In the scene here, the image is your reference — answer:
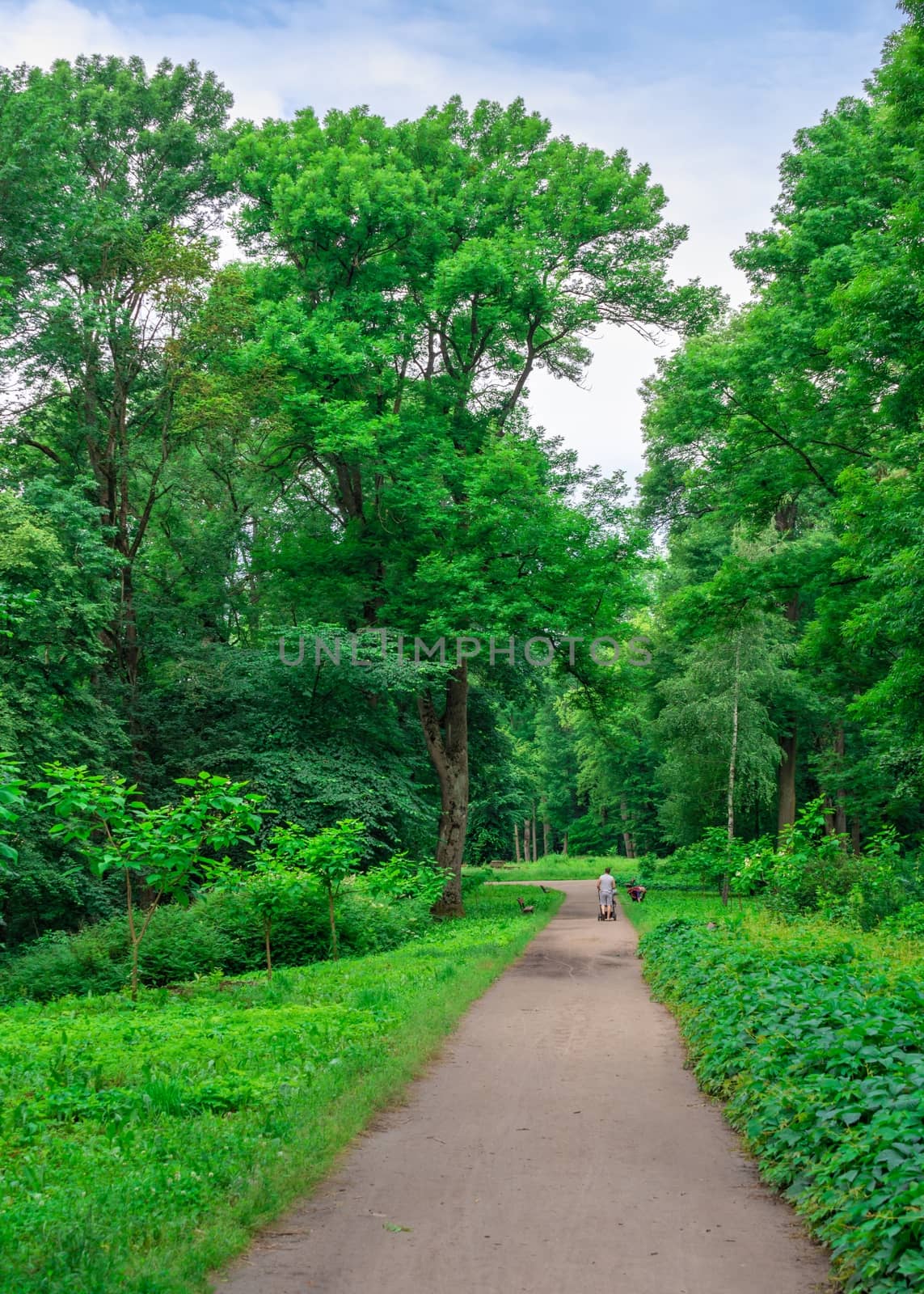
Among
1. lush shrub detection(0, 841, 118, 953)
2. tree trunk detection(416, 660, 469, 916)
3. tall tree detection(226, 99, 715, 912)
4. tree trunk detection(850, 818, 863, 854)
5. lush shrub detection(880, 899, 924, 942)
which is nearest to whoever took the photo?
lush shrub detection(880, 899, 924, 942)

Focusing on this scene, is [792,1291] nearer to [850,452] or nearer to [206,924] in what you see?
[206,924]

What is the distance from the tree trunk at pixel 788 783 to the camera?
35.0 metres

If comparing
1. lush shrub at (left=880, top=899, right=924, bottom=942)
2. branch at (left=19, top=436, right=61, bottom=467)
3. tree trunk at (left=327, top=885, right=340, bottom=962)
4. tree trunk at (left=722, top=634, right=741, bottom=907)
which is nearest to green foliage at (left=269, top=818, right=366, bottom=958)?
tree trunk at (left=327, top=885, right=340, bottom=962)

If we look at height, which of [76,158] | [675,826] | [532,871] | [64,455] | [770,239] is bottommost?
[532,871]

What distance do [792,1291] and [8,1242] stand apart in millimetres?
3427

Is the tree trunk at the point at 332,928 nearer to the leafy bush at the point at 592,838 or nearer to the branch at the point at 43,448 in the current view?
the branch at the point at 43,448

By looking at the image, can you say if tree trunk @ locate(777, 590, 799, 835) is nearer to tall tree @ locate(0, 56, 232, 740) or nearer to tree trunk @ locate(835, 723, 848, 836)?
tree trunk @ locate(835, 723, 848, 836)

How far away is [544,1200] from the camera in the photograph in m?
5.50

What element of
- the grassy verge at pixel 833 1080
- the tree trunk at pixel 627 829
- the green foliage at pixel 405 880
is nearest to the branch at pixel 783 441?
the grassy verge at pixel 833 1080

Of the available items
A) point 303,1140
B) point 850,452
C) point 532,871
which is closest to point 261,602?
point 850,452

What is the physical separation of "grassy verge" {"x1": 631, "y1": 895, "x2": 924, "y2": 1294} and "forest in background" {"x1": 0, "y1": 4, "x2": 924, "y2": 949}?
9734 millimetres

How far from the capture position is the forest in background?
2020cm

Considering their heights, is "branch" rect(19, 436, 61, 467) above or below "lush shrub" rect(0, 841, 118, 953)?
above

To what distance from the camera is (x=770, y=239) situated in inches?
958
